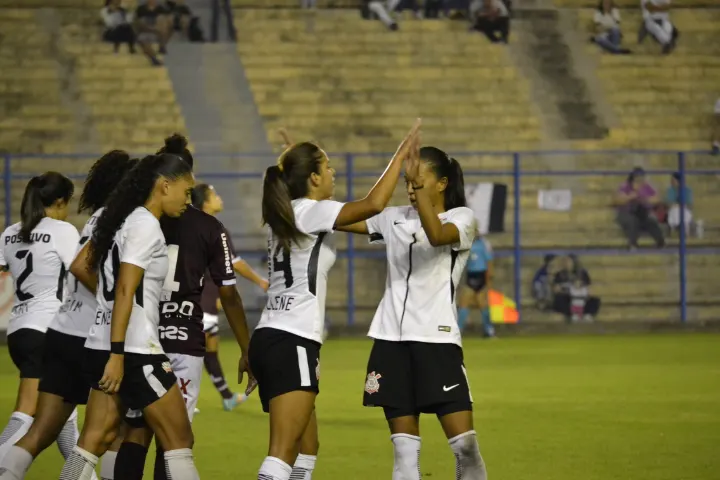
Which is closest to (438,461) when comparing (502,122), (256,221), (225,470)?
(225,470)

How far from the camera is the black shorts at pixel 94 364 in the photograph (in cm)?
677

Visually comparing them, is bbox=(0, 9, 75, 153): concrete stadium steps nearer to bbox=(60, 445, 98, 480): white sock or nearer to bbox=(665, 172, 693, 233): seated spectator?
bbox=(665, 172, 693, 233): seated spectator

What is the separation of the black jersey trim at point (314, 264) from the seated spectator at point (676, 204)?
19.2 meters

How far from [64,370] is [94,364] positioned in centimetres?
94

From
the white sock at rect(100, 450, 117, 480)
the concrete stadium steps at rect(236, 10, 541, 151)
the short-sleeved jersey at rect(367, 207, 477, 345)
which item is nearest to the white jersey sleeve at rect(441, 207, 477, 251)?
the short-sleeved jersey at rect(367, 207, 477, 345)

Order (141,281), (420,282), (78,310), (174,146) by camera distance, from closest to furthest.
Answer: (141,281) → (420,282) → (78,310) → (174,146)

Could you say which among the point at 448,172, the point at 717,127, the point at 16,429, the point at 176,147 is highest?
the point at 176,147

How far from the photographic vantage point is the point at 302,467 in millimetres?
7094

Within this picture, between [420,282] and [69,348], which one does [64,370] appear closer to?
[69,348]

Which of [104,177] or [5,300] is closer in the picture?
[104,177]

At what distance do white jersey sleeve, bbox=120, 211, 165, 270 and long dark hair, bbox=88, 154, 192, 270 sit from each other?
0.15 metres

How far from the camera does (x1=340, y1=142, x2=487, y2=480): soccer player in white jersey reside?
6980 mm

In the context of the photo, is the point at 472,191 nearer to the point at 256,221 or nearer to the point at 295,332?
the point at 256,221

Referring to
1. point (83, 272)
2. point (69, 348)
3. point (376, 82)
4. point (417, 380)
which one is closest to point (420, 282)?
point (417, 380)
